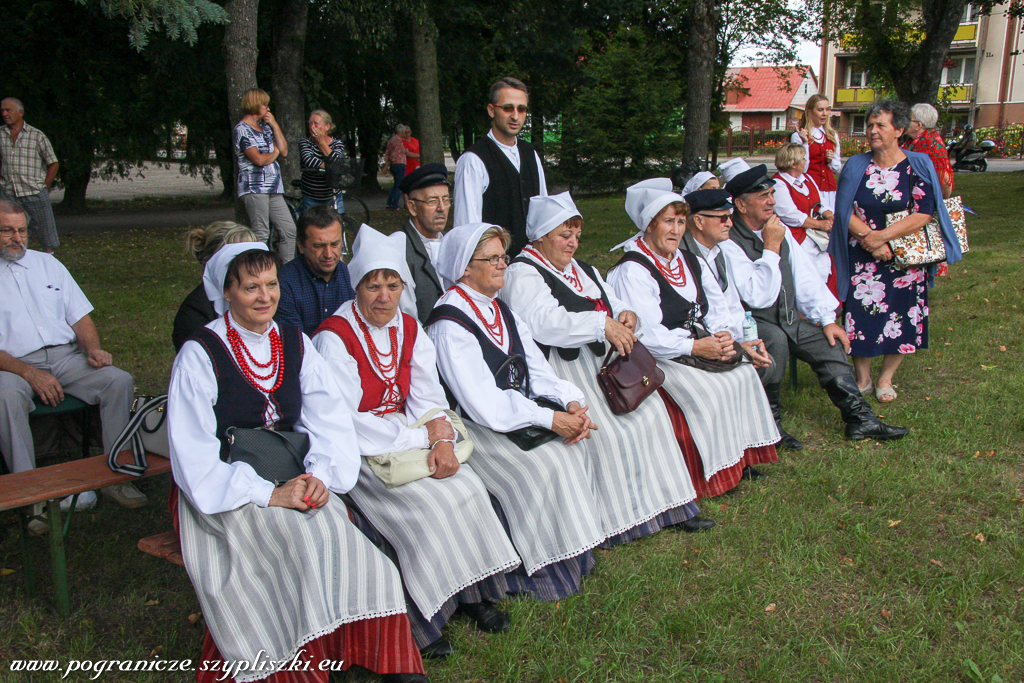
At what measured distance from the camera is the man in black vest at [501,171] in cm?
516

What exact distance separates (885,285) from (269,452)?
4350mm

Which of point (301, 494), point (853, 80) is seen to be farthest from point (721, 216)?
point (853, 80)

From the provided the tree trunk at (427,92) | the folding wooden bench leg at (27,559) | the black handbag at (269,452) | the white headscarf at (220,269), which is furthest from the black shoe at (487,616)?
the tree trunk at (427,92)

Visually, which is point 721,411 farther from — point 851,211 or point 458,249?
point 851,211

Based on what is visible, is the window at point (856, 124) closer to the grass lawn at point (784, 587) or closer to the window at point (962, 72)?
the window at point (962, 72)

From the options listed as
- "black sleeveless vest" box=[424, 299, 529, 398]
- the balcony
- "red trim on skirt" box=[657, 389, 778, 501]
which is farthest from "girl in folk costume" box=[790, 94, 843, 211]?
the balcony

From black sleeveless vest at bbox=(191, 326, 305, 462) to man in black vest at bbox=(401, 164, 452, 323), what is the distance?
1.23 metres

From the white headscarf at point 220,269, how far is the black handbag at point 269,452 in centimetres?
54

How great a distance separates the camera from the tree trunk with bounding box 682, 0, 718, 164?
12.7m

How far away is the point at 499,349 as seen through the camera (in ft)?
12.5

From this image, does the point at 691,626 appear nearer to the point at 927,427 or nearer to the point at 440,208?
the point at 440,208

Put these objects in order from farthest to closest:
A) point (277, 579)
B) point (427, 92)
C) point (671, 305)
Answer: point (427, 92) → point (671, 305) → point (277, 579)

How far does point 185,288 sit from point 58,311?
5.67 meters

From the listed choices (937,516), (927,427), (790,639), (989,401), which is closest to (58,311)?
(790,639)
